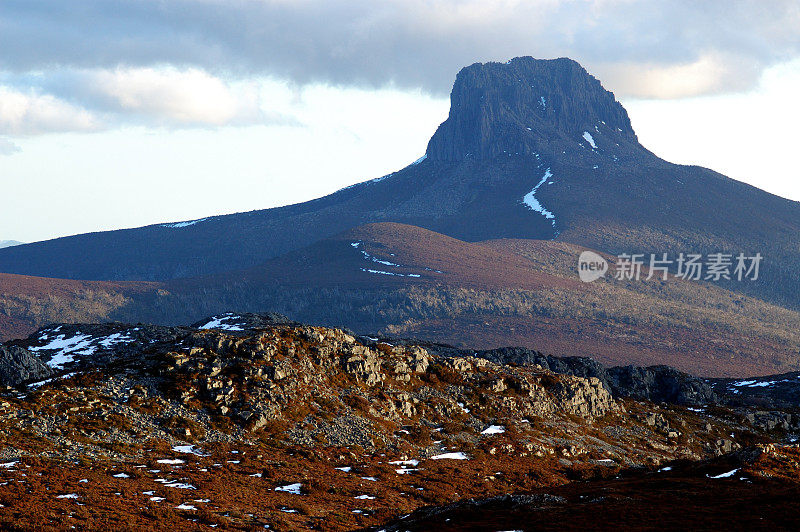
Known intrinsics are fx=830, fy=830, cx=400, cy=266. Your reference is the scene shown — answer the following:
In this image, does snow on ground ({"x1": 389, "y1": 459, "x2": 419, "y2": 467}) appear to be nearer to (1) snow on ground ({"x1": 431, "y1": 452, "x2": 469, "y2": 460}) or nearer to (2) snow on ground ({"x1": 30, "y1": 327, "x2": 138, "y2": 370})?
(1) snow on ground ({"x1": 431, "y1": 452, "x2": 469, "y2": 460})

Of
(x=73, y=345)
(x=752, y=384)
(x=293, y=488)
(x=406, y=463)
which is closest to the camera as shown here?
(x=293, y=488)

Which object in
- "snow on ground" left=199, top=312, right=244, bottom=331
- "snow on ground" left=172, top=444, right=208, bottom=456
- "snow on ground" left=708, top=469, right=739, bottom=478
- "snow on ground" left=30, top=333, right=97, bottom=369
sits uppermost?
"snow on ground" left=199, top=312, right=244, bottom=331

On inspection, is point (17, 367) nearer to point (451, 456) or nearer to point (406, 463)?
point (406, 463)

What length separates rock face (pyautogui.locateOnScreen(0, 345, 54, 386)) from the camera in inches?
3531

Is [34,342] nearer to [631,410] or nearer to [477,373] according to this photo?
[477,373]

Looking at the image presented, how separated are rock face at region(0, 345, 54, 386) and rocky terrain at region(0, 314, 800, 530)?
0.22 metres

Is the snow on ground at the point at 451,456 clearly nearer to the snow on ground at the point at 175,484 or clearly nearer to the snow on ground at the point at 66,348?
the snow on ground at the point at 175,484

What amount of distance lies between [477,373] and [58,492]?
64.5 meters

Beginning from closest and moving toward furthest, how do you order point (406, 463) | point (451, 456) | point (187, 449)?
1. point (187, 449)
2. point (406, 463)
3. point (451, 456)

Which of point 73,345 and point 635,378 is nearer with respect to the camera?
point 73,345

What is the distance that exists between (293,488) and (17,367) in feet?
133

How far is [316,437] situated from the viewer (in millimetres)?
85750

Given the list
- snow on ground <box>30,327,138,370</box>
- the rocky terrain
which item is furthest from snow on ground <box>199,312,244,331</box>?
snow on ground <box>30,327,138,370</box>

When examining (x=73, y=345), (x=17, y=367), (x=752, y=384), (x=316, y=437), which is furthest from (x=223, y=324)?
(x=752, y=384)
